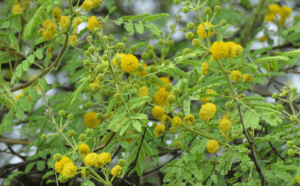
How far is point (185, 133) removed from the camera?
314 cm

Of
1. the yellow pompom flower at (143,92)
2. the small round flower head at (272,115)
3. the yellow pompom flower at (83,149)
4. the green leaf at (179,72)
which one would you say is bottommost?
the yellow pompom flower at (83,149)

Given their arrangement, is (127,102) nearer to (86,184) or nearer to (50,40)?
(86,184)

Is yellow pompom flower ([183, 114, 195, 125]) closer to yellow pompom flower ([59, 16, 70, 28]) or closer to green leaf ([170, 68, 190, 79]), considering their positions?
green leaf ([170, 68, 190, 79])

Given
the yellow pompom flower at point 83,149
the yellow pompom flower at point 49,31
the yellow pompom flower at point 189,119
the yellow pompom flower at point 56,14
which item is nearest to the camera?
the yellow pompom flower at point 83,149

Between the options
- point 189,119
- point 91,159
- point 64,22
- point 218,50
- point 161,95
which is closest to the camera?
point 91,159

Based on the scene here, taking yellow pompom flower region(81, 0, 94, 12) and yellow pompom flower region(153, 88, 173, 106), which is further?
yellow pompom flower region(81, 0, 94, 12)

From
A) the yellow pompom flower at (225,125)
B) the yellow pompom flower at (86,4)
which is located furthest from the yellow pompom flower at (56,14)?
the yellow pompom flower at (225,125)

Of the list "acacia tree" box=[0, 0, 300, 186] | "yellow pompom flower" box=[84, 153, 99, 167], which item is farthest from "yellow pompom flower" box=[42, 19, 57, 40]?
"yellow pompom flower" box=[84, 153, 99, 167]

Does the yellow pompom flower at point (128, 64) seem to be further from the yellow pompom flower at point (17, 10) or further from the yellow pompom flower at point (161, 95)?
the yellow pompom flower at point (17, 10)

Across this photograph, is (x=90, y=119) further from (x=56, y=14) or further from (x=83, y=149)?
(x=56, y=14)

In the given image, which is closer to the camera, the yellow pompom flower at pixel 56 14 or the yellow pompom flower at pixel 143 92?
the yellow pompom flower at pixel 143 92

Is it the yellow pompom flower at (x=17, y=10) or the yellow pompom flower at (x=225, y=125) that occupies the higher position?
the yellow pompom flower at (x=17, y=10)

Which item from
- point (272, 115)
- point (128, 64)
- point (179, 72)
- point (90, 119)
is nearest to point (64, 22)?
point (90, 119)

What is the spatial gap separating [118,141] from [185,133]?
0.72m
